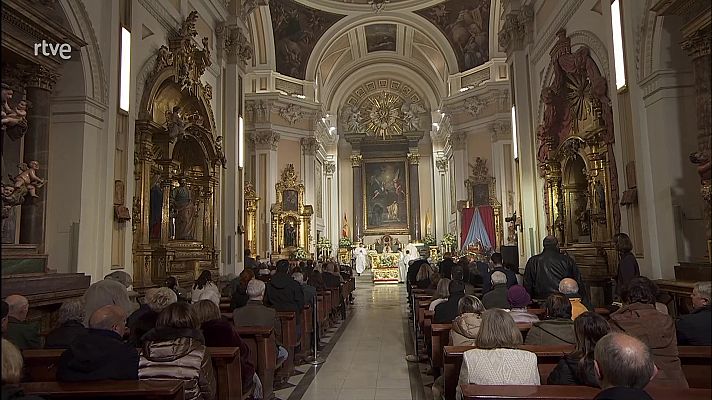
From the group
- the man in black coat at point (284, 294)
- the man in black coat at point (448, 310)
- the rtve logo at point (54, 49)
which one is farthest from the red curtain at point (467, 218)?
the rtve logo at point (54, 49)

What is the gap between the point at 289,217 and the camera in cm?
1938

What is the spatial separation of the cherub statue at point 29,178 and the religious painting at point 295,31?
1488 cm

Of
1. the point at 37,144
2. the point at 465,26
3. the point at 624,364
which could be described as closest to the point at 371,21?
the point at 465,26

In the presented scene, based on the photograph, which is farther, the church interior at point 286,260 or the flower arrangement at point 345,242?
the flower arrangement at point 345,242

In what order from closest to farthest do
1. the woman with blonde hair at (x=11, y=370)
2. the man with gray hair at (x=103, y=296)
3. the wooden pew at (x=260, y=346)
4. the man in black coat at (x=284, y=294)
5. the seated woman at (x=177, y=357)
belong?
the woman with blonde hair at (x=11, y=370), the seated woman at (x=177, y=357), the man with gray hair at (x=103, y=296), the wooden pew at (x=260, y=346), the man in black coat at (x=284, y=294)

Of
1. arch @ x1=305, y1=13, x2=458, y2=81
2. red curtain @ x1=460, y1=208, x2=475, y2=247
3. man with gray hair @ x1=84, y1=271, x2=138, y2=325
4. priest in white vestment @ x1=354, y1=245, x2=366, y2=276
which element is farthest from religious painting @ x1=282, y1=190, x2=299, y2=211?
man with gray hair @ x1=84, y1=271, x2=138, y2=325

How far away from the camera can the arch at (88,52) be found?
639cm

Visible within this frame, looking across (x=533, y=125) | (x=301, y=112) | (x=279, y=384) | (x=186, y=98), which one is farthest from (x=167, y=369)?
(x=301, y=112)

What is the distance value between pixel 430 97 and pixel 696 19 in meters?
21.8

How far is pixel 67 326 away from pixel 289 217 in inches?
607

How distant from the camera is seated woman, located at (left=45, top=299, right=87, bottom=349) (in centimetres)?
386

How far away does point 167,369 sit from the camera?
3.11 meters

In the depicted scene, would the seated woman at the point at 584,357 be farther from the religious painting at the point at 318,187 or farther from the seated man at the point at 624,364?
A: the religious painting at the point at 318,187

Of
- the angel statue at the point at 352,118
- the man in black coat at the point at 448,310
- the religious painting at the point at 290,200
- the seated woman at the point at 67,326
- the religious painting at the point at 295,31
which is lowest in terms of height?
the man in black coat at the point at 448,310
